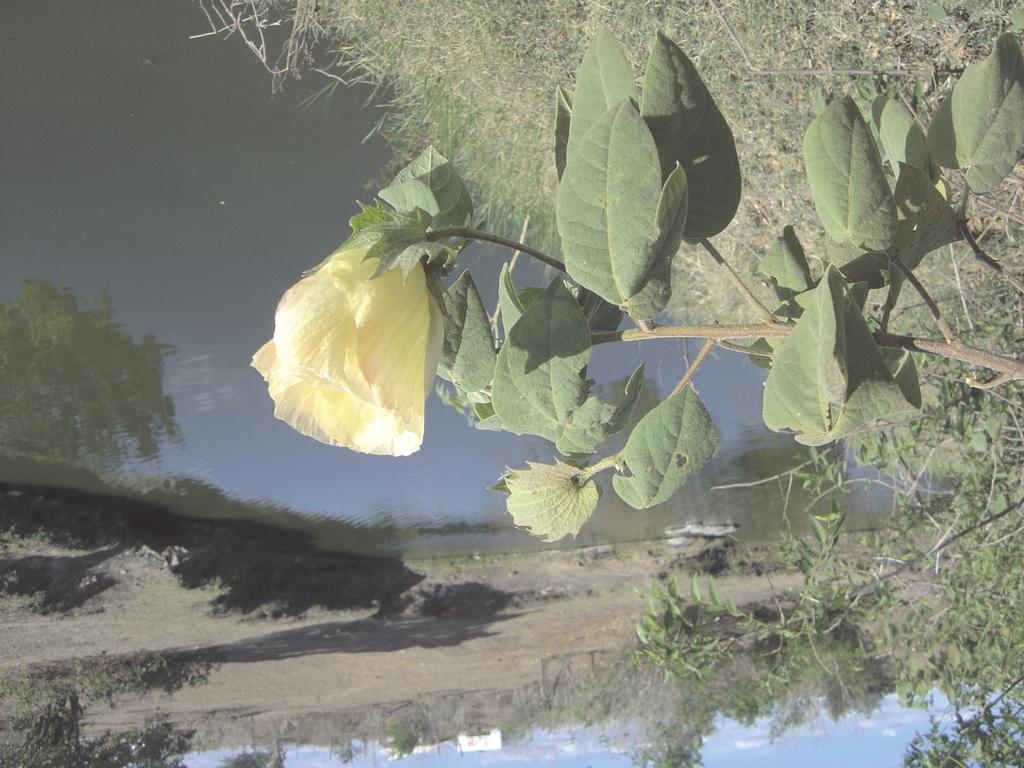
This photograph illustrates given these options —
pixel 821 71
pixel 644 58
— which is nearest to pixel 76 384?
pixel 644 58

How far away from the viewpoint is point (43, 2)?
1.48 metres

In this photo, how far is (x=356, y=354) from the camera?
243 millimetres

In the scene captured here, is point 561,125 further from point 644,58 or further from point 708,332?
point 644,58

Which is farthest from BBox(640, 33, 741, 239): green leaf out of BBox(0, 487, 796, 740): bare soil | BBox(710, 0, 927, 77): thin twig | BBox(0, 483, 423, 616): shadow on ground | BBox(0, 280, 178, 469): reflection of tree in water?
BBox(0, 483, 423, 616): shadow on ground

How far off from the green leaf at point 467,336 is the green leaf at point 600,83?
69mm

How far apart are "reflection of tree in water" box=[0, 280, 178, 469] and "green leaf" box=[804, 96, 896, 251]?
6.62 ft

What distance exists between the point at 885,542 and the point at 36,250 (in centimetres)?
196

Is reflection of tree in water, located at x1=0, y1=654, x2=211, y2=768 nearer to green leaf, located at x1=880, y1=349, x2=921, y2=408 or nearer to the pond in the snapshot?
the pond

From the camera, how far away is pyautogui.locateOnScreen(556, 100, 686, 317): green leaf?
22 centimetres

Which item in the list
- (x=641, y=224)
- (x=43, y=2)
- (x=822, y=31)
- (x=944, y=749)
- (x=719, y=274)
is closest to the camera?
(x=641, y=224)

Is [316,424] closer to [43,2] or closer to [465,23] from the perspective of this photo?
[465,23]

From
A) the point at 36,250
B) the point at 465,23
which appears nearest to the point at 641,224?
the point at 465,23

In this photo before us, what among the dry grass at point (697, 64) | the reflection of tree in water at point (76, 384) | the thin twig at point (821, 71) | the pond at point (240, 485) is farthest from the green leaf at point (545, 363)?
the reflection of tree in water at point (76, 384)

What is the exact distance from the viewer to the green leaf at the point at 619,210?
221mm
